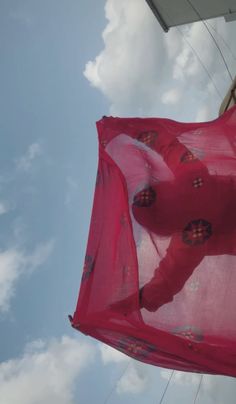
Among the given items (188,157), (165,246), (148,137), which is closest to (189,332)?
(165,246)

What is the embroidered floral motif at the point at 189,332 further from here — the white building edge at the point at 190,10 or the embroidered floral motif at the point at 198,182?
the white building edge at the point at 190,10

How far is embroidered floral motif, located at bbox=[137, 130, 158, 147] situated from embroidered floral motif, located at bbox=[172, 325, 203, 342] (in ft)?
5.17

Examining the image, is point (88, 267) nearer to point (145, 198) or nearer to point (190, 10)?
point (145, 198)

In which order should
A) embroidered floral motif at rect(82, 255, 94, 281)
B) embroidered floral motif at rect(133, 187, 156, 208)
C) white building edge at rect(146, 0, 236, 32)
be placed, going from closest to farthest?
embroidered floral motif at rect(82, 255, 94, 281), embroidered floral motif at rect(133, 187, 156, 208), white building edge at rect(146, 0, 236, 32)

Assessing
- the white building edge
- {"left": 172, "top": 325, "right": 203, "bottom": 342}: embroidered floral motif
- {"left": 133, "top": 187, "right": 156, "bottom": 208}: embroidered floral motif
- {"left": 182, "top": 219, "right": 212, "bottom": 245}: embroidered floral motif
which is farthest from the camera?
the white building edge

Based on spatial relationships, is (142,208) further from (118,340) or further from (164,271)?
(118,340)

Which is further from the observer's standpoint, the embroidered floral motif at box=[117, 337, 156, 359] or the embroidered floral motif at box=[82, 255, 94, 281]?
the embroidered floral motif at box=[82, 255, 94, 281]

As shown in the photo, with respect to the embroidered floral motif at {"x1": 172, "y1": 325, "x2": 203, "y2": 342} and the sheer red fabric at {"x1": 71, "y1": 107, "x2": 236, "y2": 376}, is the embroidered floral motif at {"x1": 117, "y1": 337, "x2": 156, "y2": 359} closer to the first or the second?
the sheer red fabric at {"x1": 71, "y1": 107, "x2": 236, "y2": 376}

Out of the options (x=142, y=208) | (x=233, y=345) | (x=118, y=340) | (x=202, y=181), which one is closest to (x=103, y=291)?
(x=118, y=340)

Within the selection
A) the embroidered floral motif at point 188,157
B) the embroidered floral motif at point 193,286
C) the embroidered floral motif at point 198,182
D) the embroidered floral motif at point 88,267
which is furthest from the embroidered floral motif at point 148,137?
the embroidered floral motif at point 193,286

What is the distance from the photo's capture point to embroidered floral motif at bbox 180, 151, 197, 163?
2936mm

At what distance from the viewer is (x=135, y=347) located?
7.96 ft

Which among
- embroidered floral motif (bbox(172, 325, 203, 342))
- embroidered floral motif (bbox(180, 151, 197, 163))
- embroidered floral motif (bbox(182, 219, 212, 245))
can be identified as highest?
embroidered floral motif (bbox(180, 151, 197, 163))

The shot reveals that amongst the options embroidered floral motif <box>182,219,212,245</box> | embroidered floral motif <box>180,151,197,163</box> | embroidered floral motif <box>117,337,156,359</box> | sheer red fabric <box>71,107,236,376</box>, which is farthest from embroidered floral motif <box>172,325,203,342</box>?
embroidered floral motif <box>180,151,197,163</box>
